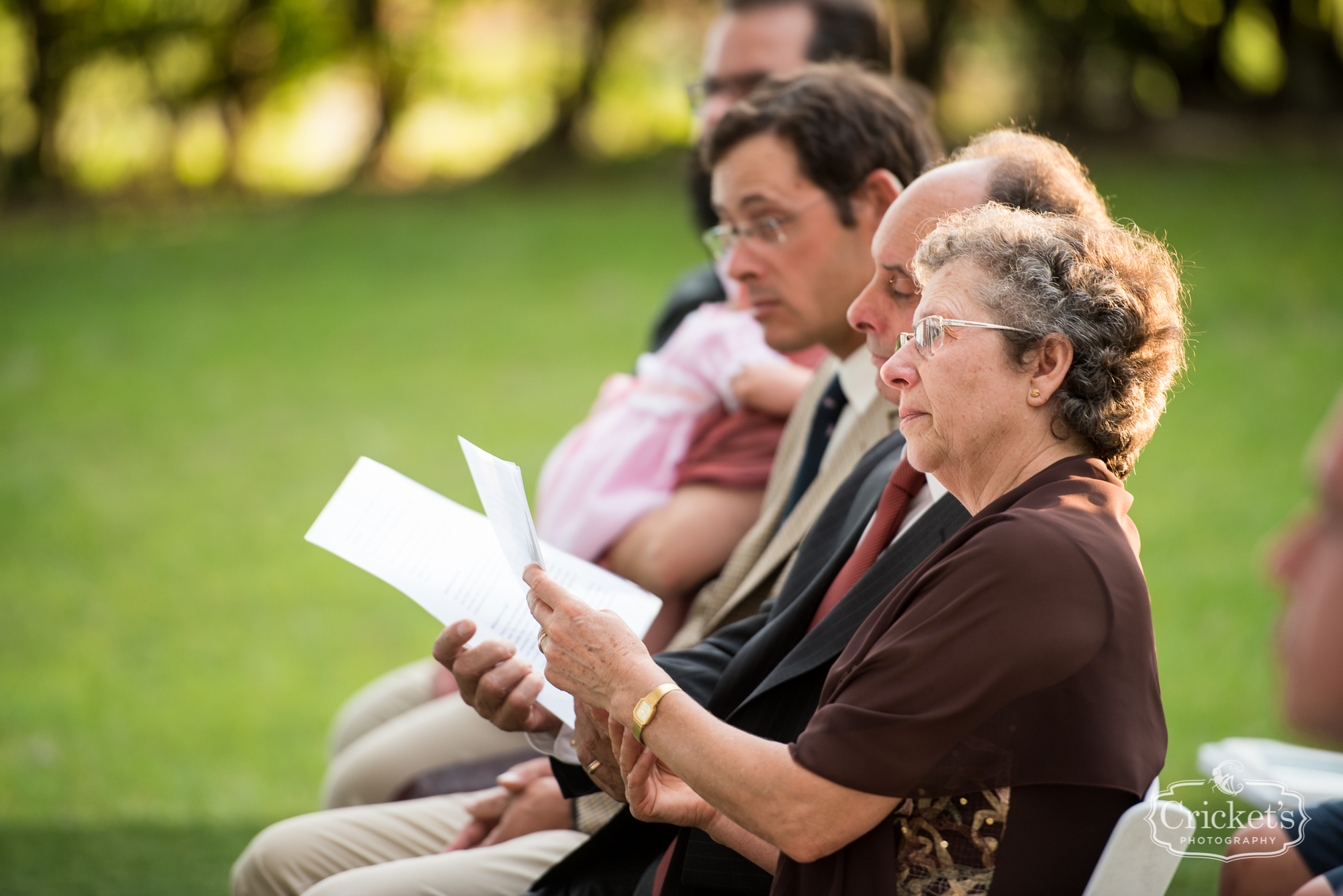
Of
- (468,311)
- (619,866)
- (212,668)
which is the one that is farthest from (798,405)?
(468,311)

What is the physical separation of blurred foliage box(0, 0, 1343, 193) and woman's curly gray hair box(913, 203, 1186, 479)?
A: 1019 cm

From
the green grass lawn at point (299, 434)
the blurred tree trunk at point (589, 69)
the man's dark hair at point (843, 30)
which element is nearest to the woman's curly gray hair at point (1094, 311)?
the green grass lawn at point (299, 434)

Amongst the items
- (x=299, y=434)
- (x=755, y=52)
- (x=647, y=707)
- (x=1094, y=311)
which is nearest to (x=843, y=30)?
(x=755, y=52)

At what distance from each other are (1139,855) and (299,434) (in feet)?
22.8

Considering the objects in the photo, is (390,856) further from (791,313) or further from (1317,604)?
(1317,604)

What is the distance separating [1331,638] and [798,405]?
1742 mm

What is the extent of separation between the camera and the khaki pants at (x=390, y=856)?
6.63 feet

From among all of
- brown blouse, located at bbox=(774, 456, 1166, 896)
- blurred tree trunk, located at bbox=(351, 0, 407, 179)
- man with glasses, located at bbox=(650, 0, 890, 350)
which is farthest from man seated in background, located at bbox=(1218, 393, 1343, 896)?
blurred tree trunk, located at bbox=(351, 0, 407, 179)

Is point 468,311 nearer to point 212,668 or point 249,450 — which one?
point 249,450

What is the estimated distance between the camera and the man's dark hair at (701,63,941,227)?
2.34 metres

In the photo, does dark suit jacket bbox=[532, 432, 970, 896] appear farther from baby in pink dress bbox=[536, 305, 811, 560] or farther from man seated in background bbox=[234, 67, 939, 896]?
baby in pink dress bbox=[536, 305, 811, 560]

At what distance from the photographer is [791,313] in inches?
93.4

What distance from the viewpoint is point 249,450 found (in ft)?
24.2

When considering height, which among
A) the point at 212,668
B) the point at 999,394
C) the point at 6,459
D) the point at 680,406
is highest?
the point at 999,394
